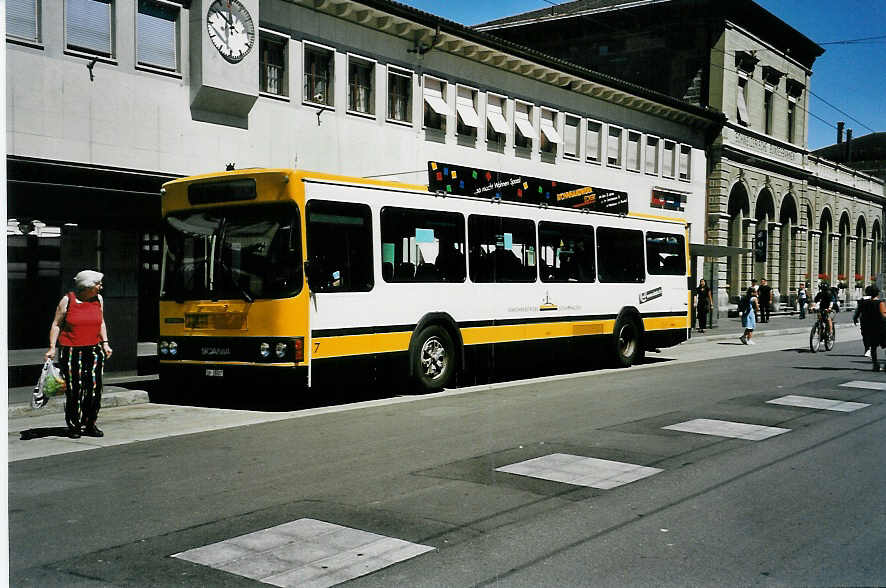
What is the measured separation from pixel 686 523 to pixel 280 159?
58.0ft

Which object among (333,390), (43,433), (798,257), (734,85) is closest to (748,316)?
(333,390)

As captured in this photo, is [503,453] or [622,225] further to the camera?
[622,225]

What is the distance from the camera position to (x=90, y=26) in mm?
17844

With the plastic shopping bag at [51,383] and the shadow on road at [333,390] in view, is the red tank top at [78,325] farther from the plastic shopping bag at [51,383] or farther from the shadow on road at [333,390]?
the shadow on road at [333,390]

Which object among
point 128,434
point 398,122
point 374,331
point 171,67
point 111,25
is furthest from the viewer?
point 398,122

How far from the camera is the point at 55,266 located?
53.5 ft

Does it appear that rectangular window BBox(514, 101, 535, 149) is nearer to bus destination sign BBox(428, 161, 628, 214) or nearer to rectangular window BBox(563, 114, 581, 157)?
rectangular window BBox(563, 114, 581, 157)

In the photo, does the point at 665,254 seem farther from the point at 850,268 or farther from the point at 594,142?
the point at 850,268

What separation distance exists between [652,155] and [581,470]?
32852 mm

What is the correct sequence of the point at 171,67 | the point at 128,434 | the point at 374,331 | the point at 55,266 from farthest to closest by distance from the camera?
the point at 171,67 → the point at 55,266 → the point at 374,331 → the point at 128,434

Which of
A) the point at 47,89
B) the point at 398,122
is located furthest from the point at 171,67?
the point at 398,122

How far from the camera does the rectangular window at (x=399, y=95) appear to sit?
2573 centimetres

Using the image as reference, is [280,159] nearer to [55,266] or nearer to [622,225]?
[55,266]

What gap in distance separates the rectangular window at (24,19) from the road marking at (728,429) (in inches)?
523
